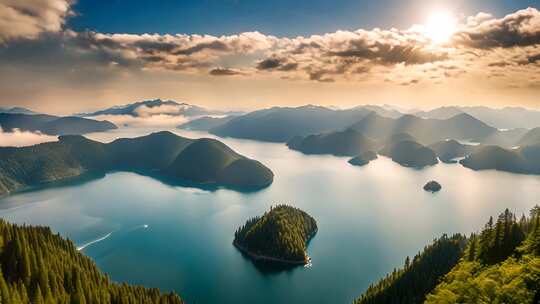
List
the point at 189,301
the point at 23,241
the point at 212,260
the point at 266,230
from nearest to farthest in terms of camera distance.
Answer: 1. the point at 23,241
2. the point at 189,301
3. the point at 212,260
4. the point at 266,230

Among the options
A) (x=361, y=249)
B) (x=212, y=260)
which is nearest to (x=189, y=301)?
(x=212, y=260)

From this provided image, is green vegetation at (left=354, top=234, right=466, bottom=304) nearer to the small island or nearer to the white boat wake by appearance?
the small island

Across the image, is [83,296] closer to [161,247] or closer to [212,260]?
[212,260]

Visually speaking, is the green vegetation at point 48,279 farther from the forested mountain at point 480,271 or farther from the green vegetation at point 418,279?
the forested mountain at point 480,271

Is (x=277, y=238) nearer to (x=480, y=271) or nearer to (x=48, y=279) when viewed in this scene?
(x=48, y=279)

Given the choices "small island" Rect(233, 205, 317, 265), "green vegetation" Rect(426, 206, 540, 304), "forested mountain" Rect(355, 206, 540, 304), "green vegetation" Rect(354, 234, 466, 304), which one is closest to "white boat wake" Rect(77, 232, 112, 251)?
"small island" Rect(233, 205, 317, 265)

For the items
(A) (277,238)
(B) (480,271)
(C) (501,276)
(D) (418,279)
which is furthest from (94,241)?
(C) (501,276)
